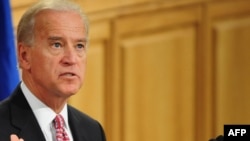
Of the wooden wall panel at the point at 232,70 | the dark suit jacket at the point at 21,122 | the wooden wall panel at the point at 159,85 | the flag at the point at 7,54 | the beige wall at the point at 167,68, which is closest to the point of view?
the dark suit jacket at the point at 21,122

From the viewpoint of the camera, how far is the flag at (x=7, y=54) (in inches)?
140

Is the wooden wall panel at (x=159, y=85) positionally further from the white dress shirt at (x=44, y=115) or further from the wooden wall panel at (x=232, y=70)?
the white dress shirt at (x=44, y=115)

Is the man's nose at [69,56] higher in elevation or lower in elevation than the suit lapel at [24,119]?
higher

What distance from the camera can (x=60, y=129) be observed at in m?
2.58

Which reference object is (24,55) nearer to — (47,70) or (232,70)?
(47,70)

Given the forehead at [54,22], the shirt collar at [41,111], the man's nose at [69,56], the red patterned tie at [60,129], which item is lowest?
the red patterned tie at [60,129]

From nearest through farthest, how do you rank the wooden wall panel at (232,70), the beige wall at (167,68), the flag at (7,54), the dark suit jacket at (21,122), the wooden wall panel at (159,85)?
1. the dark suit jacket at (21,122)
2. the flag at (7,54)
3. the beige wall at (167,68)
4. the wooden wall panel at (159,85)
5. the wooden wall panel at (232,70)

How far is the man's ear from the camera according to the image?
2615 millimetres

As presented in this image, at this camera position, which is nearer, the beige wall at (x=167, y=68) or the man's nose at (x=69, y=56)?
the man's nose at (x=69, y=56)

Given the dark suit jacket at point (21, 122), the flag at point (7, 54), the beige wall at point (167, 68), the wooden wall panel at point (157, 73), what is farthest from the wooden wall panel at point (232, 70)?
the dark suit jacket at point (21, 122)

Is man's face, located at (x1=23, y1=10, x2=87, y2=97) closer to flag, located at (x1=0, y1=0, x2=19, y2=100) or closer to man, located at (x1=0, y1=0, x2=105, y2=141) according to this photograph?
man, located at (x1=0, y1=0, x2=105, y2=141)

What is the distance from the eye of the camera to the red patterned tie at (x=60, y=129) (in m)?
2.55

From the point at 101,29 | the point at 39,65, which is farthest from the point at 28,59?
the point at 101,29

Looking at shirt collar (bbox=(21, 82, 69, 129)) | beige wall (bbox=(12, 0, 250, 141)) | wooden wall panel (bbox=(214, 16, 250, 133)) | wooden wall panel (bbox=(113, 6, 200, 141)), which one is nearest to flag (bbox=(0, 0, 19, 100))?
beige wall (bbox=(12, 0, 250, 141))
